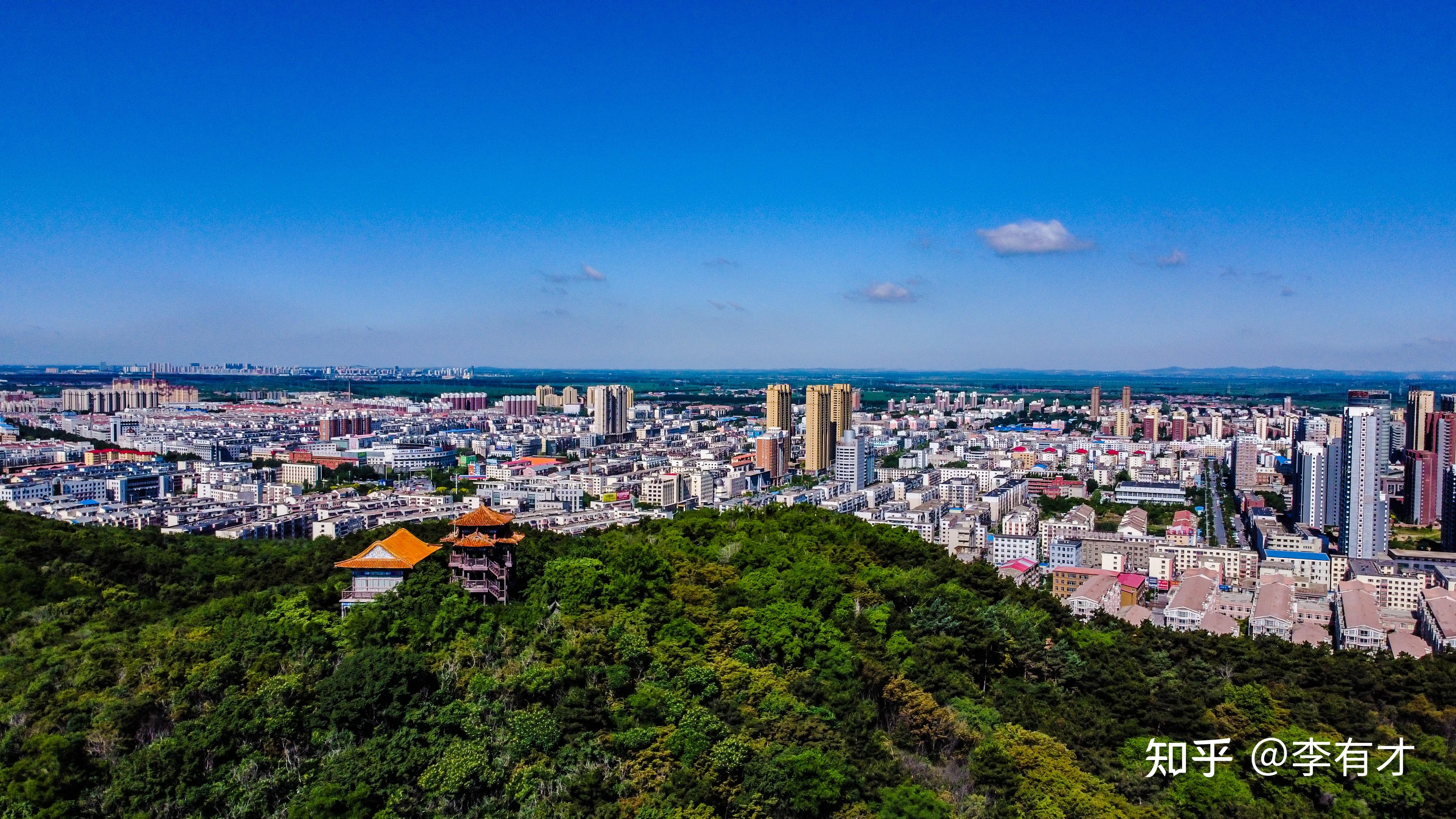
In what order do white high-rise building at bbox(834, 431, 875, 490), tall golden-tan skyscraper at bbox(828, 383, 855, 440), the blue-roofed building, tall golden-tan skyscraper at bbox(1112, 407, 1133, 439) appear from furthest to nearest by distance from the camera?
tall golden-tan skyscraper at bbox(1112, 407, 1133, 439), tall golden-tan skyscraper at bbox(828, 383, 855, 440), white high-rise building at bbox(834, 431, 875, 490), the blue-roofed building

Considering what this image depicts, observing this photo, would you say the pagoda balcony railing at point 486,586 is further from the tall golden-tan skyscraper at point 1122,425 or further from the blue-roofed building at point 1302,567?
the tall golden-tan skyscraper at point 1122,425

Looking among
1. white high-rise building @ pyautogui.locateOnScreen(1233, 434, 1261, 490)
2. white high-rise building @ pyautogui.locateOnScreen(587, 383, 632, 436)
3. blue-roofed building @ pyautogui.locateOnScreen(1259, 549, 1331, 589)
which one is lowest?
blue-roofed building @ pyautogui.locateOnScreen(1259, 549, 1331, 589)

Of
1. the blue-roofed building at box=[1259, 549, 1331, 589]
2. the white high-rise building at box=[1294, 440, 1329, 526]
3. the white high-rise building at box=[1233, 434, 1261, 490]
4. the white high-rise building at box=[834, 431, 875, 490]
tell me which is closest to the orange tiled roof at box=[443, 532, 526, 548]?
the blue-roofed building at box=[1259, 549, 1331, 589]

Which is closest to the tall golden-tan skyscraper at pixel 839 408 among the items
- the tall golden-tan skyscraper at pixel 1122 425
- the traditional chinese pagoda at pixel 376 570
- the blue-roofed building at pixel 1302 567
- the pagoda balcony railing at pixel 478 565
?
the tall golden-tan skyscraper at pixel 1122 425

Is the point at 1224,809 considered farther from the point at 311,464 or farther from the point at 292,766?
the point at 311,464

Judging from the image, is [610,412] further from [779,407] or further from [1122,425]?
[1122,425]

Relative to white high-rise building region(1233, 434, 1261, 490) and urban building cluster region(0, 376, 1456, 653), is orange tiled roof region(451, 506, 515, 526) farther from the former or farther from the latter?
white high-rise building region(1233, 434, 1261, 490)
